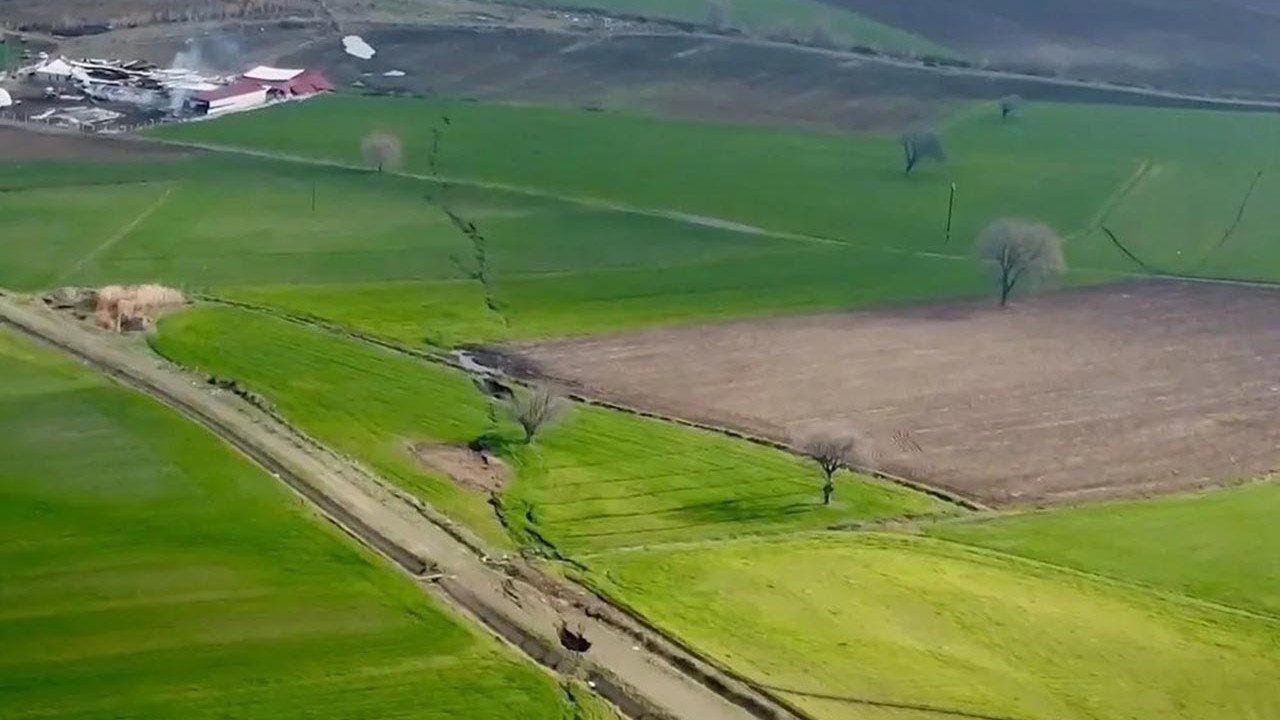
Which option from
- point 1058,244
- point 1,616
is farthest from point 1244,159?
point 1,616

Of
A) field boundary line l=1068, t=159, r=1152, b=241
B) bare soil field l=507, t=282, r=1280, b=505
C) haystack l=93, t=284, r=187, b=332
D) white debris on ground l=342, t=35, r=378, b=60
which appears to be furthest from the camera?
white debris on ground l=342, t=35, r=378, b=60

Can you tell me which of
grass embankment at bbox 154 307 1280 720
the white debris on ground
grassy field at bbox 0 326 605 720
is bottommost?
grassy field at bbox 0 326 605 720

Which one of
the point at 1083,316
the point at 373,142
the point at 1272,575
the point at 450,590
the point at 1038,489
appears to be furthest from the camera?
the point at 373,142

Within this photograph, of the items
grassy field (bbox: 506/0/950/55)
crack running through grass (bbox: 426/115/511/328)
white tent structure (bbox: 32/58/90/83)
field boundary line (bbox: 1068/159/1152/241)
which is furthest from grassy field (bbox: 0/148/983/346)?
grassy field (bbox: 506/0/950/55)

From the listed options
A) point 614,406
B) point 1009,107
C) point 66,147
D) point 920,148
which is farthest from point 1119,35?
point 614,406

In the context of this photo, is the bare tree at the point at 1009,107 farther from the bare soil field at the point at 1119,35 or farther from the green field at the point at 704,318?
the bare soil field at the point at 1119,35

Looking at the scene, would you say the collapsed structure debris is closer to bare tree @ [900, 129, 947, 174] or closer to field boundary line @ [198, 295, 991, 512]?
field boundary line @ [198, 295, 991, 512]

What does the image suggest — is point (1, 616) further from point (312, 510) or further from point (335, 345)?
point (335, 345)

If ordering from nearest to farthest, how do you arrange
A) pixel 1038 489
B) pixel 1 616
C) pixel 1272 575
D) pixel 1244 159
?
pixel 1 616, pixel 1272 575, pixel 1038 489, pixel 1244 159
